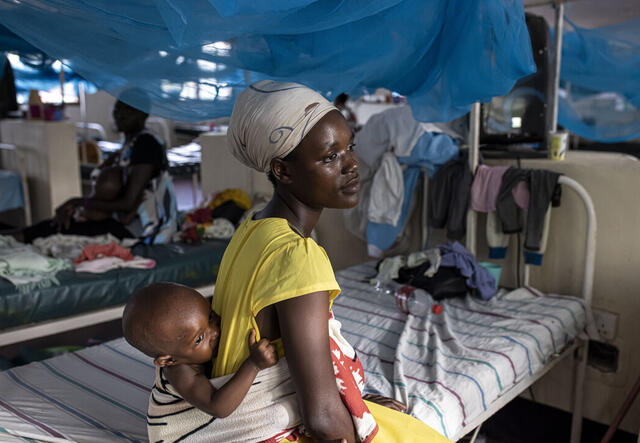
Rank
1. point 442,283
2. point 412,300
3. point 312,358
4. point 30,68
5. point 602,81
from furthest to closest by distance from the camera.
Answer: point 30,68 < point 602,81 < point 442,283 < point 412,300 < point 312,358

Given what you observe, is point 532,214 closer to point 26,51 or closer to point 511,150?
point 511,150

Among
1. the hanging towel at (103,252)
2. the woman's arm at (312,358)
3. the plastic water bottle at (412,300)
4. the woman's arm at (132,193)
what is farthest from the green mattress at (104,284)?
the woman's arm at (312,358)

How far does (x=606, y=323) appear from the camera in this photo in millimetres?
2848

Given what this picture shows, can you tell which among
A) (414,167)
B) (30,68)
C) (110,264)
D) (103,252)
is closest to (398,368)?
(414,167)

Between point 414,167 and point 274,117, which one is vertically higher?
point 274,117

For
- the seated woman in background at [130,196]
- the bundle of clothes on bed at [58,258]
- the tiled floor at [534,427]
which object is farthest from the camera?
the seated woman in background at [130,196]

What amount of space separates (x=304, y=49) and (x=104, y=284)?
186 cm

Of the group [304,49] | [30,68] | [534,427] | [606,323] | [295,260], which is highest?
[30,68]

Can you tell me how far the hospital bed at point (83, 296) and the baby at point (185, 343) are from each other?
78.1 inches

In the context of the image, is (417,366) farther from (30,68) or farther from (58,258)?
(30,68)

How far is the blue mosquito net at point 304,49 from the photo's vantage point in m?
1.58

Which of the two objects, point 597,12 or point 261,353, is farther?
point 597,12

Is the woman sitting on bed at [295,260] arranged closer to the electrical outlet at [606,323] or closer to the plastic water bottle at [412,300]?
the plastic water bottle at [412,300]

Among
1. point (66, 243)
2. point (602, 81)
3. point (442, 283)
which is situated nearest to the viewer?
point (442, 283)
